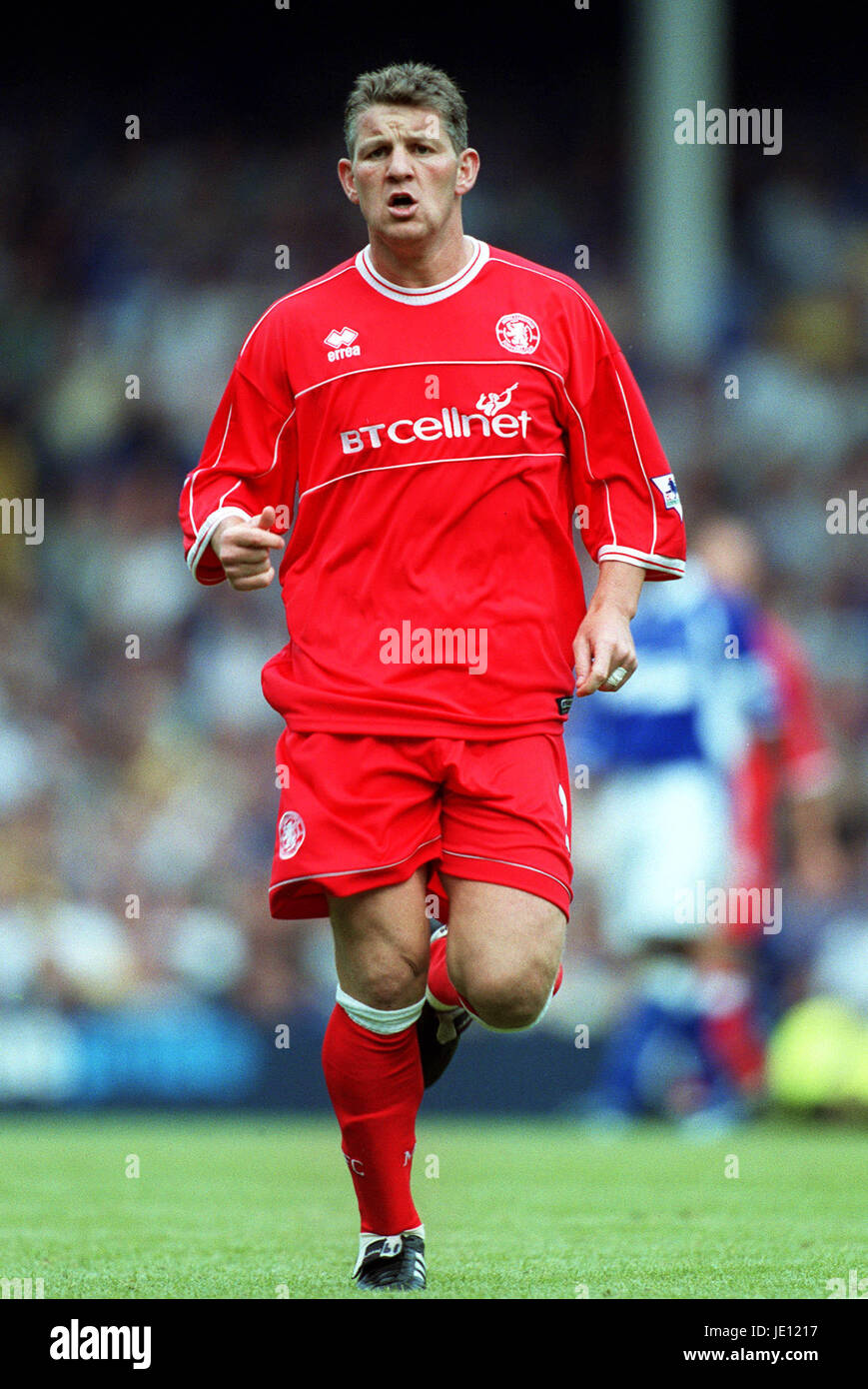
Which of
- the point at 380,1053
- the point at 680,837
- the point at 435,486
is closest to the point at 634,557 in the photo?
the point at 435,486

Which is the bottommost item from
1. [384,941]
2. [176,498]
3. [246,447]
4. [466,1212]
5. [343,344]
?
[466,1212]

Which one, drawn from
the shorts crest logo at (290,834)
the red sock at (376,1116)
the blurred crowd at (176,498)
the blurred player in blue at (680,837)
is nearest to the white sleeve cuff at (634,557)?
the shorts crest logo at (290,834)

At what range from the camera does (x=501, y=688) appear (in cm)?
423

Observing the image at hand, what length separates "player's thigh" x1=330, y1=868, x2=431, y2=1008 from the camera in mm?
A: 4121

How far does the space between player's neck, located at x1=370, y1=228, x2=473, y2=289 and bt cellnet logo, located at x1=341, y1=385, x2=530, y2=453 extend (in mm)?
307

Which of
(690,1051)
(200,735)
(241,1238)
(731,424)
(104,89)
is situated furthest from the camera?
(104,89)

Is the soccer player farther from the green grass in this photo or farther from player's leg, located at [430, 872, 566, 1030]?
the green grass

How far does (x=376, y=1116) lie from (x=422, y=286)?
176 cm

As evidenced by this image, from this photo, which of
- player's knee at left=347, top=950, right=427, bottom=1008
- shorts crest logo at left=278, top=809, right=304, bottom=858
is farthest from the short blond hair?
player's knee at left=347, top=950, right=427, bottom=1008

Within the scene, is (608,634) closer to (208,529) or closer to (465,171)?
(208,529)

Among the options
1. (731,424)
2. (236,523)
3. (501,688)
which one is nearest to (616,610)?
(501,688)

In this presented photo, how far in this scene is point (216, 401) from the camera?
11977 millimetres

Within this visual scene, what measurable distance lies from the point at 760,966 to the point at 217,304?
233 inches

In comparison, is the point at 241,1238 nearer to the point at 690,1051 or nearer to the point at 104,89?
the point at 690,1051
